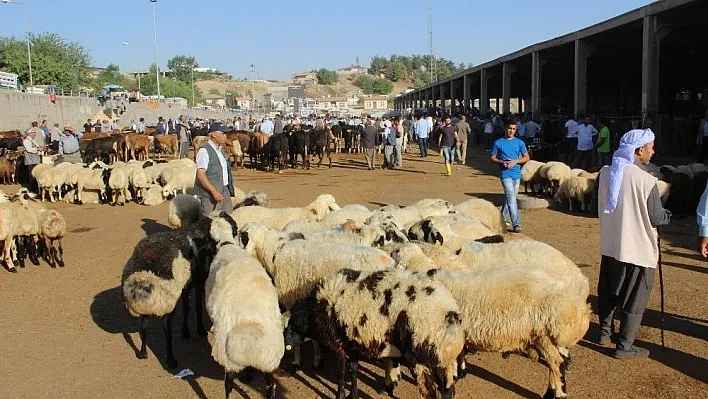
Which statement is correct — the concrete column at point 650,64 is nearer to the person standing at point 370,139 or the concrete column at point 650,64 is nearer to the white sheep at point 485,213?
the person standing at point 370,139

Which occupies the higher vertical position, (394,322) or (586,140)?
(586,140)

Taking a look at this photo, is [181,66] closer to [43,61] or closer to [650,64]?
[43,61]

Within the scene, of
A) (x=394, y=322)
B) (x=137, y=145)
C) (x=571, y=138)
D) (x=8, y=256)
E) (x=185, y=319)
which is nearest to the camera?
(x=394, y=322)

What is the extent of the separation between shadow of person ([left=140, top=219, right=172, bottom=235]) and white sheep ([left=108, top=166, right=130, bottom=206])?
2.72 m

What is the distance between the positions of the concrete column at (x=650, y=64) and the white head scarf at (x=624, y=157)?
15691mm

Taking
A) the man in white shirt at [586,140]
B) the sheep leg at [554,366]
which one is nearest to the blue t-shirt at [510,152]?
the sheep leg at [554,366]

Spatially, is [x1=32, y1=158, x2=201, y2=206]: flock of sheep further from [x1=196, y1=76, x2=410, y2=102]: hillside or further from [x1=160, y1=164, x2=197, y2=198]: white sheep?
[x1=196, y1=76, x2=410, y2=102]: hillside

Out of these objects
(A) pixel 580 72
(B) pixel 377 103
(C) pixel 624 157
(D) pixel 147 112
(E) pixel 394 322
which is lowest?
(E) pixel 394 322

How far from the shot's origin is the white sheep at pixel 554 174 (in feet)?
48.6

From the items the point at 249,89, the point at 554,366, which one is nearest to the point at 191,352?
the point at 554,366

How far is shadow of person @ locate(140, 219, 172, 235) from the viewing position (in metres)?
12.6

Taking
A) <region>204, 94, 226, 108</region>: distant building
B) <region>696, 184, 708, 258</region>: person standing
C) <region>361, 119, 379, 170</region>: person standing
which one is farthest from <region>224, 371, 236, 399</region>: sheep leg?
<region>204, 94, 226, 108</region>: distant building

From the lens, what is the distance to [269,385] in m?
4.96

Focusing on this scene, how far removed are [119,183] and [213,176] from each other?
880 cm
